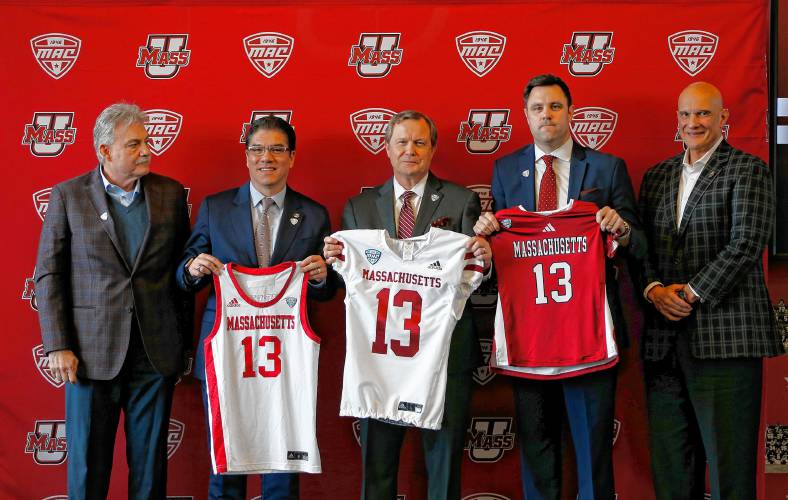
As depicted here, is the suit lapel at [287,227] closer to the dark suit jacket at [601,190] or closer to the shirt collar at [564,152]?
the dark suit jacket at [601,190]

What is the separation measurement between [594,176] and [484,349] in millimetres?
1285

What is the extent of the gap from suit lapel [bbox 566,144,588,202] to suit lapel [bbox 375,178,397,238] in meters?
0.89

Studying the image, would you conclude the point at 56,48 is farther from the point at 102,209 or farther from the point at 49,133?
the point at 102,209

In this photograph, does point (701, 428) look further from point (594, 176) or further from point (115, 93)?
point (115, 93)

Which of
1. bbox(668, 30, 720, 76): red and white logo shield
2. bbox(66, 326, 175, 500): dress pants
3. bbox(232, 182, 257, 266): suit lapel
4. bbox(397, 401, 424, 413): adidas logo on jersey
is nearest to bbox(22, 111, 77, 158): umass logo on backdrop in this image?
bbox(232, 182, 257, 266): suit lapel

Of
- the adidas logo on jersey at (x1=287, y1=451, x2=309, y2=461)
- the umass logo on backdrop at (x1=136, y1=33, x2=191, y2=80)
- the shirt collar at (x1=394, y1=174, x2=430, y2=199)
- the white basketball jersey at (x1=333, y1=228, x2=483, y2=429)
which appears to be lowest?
the adidas logo on jersey at (x1=287, y1=451, x2=309, y2=461)

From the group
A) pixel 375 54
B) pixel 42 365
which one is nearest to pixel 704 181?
pixel 375 54

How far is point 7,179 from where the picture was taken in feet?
14.0

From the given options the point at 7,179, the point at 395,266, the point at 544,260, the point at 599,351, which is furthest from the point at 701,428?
the point at 7,179

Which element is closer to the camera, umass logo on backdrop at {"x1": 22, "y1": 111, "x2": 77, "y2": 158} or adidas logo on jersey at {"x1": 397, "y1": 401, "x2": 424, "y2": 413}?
adidas logo on jersey at {"x1": 397, "y1": 401, "x2": 424, "y2": 413}

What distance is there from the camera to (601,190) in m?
3.54

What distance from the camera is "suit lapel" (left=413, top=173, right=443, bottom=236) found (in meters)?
3.48

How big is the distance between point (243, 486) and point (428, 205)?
169 cm

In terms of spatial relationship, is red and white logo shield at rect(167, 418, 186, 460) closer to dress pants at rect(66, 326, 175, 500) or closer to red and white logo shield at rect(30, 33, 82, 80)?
dress pants at rect(66, 326, 175, 500)
